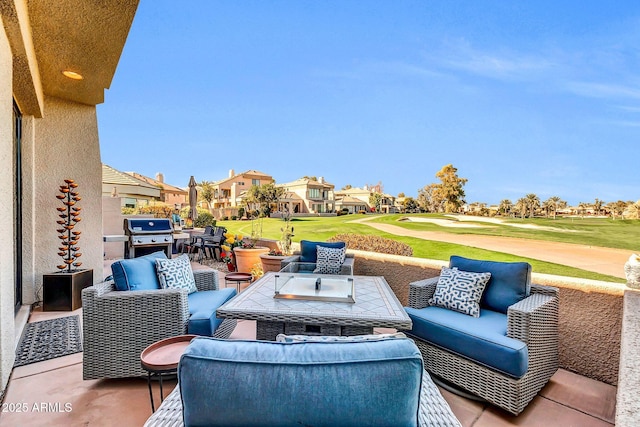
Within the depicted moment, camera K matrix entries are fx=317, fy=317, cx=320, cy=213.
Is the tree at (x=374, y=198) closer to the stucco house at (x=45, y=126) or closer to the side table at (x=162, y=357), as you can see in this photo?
the stucco house at (x=45, y=126)

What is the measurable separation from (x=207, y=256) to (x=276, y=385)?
8.86 metres

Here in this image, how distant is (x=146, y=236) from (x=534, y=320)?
6.73 meters

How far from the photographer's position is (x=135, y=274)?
2.78 metres

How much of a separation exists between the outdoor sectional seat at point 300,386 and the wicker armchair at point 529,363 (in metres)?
1.71

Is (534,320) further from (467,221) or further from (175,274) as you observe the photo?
(467,221)

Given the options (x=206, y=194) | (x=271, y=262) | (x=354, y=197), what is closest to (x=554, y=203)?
(x=271, y=262)

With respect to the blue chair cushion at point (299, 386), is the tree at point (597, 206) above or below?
above

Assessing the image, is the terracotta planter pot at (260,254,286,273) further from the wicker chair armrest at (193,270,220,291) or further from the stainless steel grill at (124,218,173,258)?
the stainless steel grill at (124,218,173,258)

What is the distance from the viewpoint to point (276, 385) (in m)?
0.84

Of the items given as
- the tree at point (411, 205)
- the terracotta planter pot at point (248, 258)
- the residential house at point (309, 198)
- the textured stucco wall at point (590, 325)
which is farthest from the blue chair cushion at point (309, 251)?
the residential house at point (309, 198)

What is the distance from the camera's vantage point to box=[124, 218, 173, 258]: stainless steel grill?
6504 mm

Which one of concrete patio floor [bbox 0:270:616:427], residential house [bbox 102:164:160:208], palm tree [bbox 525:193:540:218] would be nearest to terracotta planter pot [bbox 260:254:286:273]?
concrete patio floor [bbox 0:270:616:427]

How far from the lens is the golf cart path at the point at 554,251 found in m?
3.91

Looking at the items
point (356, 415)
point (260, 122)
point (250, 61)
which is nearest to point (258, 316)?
point (356, 415)
